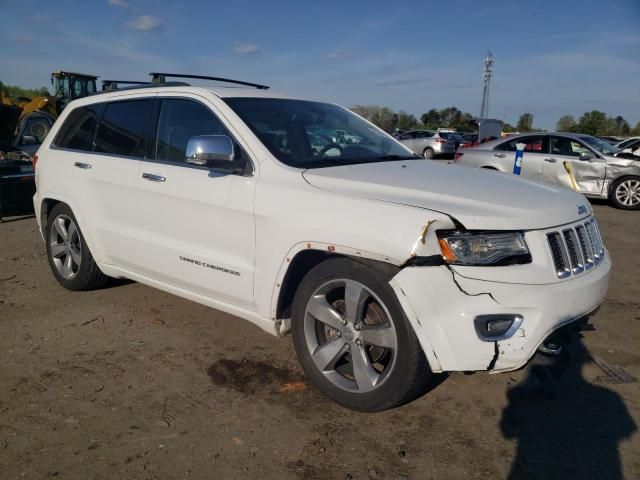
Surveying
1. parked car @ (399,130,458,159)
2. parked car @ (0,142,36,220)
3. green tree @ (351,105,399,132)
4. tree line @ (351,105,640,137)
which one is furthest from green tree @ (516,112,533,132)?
parked car @ (0,142,36,220)

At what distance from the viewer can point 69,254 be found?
4867mm

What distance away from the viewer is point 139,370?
345 centimetres

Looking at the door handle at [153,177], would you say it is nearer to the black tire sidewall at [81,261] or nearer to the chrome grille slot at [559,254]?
the black tire sidewall at [81,261]

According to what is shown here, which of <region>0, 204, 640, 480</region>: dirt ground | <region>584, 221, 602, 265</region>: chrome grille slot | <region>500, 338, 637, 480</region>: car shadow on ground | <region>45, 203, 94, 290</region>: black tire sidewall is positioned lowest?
<region>0, 204, 640, 480</region>: dirt ground

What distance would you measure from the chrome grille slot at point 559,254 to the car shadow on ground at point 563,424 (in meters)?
0.46

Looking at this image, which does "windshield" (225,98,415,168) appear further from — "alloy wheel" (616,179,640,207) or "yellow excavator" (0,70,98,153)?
"alloy wheel" (616,179,640,207)

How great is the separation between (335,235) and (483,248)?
739mm

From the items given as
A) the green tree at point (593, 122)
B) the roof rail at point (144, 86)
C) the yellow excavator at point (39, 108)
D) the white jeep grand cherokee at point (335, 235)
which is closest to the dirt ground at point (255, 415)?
the white jeep grand cherokee at point (335, 235)

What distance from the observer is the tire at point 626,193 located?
10477mm

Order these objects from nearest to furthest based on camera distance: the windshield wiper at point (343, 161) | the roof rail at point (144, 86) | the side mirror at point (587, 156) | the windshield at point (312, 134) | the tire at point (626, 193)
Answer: the windshield wiper at point (343, 161) → the windshield at point (312, 134) → the roof rail at point (144, 86) → the tire at point (626, 193) → the side mirror at point (587, 156)

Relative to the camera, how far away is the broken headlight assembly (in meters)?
2.51

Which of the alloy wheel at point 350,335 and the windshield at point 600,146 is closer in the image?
the alloy wheel at point 350,335

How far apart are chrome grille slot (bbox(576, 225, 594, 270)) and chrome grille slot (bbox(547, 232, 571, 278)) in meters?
0.23

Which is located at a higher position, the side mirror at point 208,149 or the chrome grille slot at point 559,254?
the side mirror at point 208,149
